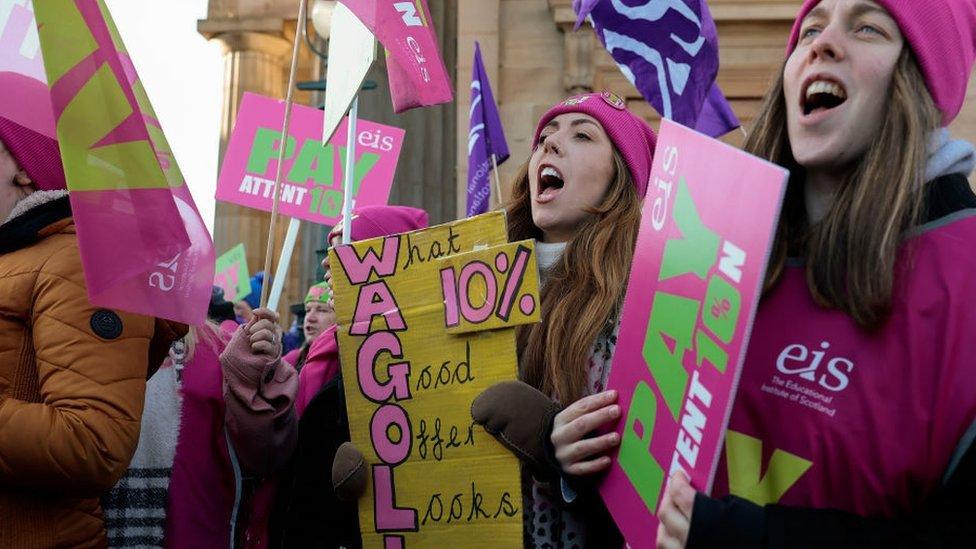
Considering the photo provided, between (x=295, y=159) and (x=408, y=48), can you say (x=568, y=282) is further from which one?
(x=295, y=159)

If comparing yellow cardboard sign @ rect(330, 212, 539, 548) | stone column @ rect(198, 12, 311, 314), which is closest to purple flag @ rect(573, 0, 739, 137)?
yellow cardboard sign @ rect(330, 212, 539, 548)

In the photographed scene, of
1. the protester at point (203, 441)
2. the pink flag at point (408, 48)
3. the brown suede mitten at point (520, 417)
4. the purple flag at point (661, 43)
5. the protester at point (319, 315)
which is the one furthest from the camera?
the protester at point (319, 315)

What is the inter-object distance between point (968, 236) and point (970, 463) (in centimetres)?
35

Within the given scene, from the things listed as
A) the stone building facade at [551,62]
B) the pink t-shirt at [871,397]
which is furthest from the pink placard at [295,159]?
the pink t-shirt at [871,397]

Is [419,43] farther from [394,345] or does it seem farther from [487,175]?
[487,175]

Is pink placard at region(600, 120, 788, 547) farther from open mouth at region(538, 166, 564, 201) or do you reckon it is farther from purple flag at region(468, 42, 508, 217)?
purple flag at region(468, 42, 508, 217)

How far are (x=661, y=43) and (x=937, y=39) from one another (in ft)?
9.95

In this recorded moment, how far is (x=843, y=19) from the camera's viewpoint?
6.66 ft

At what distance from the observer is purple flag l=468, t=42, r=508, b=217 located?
236 inches

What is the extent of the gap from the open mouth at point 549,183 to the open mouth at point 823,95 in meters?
1.17

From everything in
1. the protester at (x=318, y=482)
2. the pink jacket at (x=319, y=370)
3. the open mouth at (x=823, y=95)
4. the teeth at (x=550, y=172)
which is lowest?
Answer: the protester at (x=318, y=482)

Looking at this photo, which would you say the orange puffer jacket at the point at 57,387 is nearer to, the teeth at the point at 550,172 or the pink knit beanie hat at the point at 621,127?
the teeth at the point at 550,172

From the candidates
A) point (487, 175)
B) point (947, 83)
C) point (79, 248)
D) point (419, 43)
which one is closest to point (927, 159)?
point (947, 83)

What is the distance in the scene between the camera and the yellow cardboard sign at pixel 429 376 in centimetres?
273
